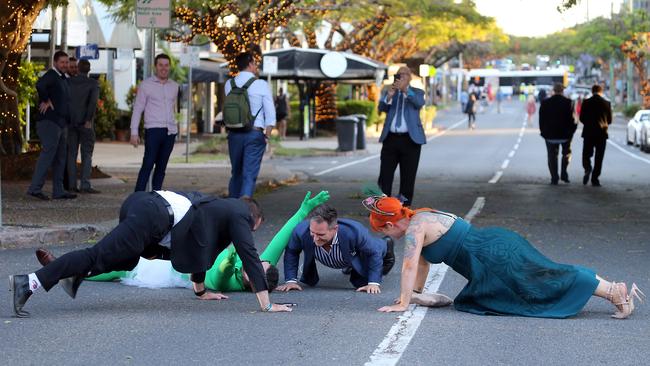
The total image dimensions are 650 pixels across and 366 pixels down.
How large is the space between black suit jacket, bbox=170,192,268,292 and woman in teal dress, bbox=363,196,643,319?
0.80m

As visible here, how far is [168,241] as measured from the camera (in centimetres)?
846

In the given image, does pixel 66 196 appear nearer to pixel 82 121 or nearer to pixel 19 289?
pixel 82 121

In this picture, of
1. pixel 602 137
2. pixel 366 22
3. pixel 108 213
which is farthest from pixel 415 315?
pixel 366 22

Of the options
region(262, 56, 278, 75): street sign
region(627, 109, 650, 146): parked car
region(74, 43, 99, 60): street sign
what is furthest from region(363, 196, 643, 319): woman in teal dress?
region(627, 109, 650, 146): parked car

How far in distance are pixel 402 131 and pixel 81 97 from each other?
461 cm

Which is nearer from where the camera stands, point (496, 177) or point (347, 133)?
point (496, 177)

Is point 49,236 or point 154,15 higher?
point 154,15

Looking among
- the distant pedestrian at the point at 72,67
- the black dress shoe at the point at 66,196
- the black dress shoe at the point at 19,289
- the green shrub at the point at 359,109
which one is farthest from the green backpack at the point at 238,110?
the green shrub at the point at 359,109

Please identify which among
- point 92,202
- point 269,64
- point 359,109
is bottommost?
point 92,202

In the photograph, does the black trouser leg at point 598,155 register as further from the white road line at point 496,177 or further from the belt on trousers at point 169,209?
the belt on trousers at point 169,209

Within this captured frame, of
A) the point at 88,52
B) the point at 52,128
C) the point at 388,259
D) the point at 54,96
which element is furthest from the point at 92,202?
the point at 88,52

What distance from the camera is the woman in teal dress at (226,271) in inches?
377

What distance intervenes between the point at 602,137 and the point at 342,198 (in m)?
6.55

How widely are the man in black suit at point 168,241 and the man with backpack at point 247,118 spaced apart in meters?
6.06
